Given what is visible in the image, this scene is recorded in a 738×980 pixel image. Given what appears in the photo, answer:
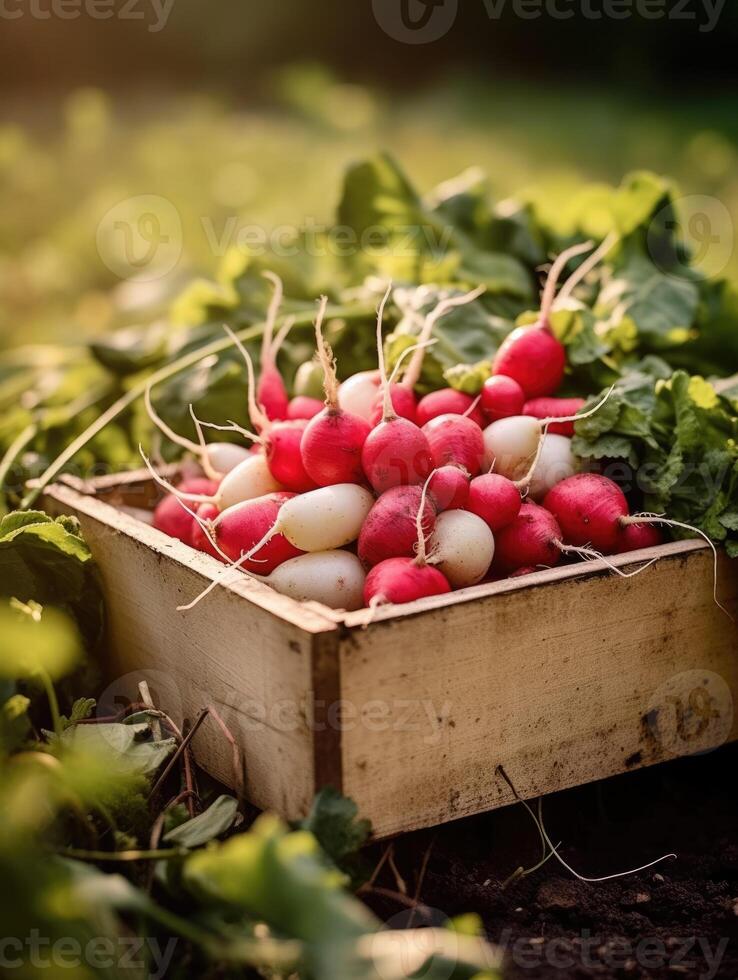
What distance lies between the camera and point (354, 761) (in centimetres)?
184

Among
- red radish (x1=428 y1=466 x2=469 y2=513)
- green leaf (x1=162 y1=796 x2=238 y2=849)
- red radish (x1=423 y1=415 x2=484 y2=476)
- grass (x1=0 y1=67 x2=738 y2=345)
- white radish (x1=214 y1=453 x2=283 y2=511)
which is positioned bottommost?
green leaf (x1=162 y1=796 x2=238 y2=849)

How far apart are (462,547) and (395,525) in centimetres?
13

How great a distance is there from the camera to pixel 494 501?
2.08 meters

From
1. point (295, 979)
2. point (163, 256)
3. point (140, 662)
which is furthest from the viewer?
point (163, 256)

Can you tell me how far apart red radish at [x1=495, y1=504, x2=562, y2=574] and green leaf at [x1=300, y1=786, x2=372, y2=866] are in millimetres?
582

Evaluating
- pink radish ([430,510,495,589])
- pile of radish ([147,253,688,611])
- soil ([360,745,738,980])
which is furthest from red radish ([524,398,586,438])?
soil ([360,745,738,980])

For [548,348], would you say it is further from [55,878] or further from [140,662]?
[55,878]

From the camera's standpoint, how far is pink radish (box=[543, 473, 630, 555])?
2143 millimetres

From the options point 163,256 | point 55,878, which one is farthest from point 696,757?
point 163,256

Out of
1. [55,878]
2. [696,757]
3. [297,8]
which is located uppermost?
[297,8]

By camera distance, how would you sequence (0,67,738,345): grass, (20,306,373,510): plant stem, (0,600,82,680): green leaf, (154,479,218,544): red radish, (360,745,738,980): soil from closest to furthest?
(0,600,82,680): green leaf
(360,745,738,980): soil
(154,479,218,544): red radish
(20,306,373,510): plant stem
(0,67,738,345): grass

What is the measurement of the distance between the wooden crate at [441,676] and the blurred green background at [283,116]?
222 cm

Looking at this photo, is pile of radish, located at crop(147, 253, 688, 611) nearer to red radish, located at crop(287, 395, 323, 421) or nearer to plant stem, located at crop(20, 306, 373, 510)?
red radish, located at crop(287, 395, 323, 421)

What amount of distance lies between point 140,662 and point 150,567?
24 cm
